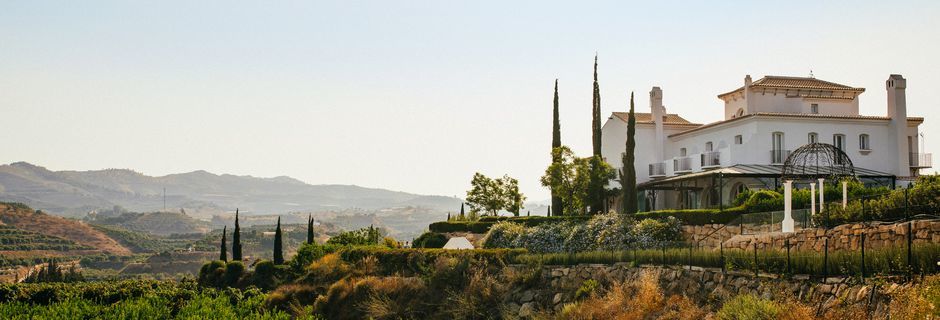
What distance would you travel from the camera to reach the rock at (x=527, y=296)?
92.5ft

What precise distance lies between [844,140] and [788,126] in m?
3.02

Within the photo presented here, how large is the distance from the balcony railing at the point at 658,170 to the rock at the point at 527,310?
25596 mm

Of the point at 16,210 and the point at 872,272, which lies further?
the point at 16,210

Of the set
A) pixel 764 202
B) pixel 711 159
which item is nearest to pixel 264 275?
pixel 711 159

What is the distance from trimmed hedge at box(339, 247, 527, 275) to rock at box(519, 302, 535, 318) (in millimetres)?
3626

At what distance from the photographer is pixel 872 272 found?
671 inches

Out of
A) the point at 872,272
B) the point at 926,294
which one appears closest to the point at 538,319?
the point at 872,272

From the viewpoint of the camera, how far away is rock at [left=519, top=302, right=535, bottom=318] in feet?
88.6

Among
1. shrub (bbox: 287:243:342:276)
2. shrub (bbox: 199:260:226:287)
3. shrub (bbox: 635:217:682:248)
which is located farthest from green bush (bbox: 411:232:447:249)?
shrub (bbox: 199:260:226:287)

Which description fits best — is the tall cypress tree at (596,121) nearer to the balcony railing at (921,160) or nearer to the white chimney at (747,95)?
the white chimney at (747,95)

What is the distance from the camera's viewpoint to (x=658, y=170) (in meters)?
51.8

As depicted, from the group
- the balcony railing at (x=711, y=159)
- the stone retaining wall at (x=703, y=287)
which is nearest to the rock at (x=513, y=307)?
the stone retaining wall at (x=703, y=287)

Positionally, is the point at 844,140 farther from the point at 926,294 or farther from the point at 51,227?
the point at 51,227

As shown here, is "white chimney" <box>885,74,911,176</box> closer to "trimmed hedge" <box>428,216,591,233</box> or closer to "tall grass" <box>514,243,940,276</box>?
"trimmed hedge" <box>428,216,591,233</box>
